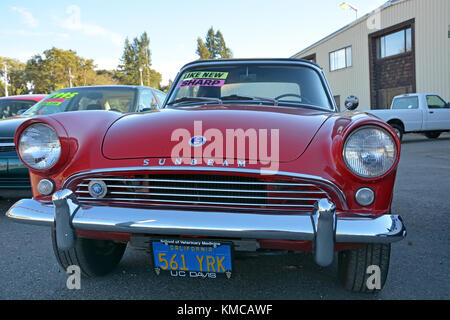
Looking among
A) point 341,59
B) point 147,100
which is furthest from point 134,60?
point 147,100

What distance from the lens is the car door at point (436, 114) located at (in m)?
11.8

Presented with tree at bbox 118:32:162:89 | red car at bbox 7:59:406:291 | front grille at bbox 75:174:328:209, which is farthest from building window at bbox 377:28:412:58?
tree at bbox 118:32:162:89

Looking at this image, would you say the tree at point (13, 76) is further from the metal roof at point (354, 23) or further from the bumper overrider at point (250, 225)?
the bumper overrider at point (250, 225)

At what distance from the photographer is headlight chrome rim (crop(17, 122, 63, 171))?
2.03 metres

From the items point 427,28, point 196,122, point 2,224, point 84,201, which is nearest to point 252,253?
point 196,122

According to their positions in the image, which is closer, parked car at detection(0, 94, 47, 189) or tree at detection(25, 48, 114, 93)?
parked car at detection(0, 94, 47, 189)

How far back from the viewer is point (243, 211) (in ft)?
5.67

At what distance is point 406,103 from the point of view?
1202cm

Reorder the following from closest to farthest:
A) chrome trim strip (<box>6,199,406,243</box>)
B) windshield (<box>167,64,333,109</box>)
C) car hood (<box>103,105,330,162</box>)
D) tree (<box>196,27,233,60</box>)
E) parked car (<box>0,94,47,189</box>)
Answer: chrome trim strip (<box>6,199,406,243</box>) < car hood (<box>103,105,330,162</box>) < windshield (<box>167,64,333,109</box>) < parked car (<box>0,94,47,189</box>) < tree (<box>196,27,233,60</box>)

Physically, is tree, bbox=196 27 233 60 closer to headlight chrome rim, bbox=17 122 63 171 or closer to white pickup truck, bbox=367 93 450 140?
white pickup truck, bbox=367 93 450 140

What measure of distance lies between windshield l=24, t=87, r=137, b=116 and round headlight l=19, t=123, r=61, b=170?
116 inches

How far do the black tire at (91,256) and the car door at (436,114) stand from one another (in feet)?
38.2

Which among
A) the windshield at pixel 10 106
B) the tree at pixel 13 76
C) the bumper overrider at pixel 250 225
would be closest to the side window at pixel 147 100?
the windshield at pixel 10 106

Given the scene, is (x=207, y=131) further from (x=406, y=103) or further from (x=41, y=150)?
(x=406, y=103)
